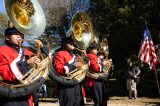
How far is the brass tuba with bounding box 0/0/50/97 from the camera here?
5957mm

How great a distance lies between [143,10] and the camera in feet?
70.2

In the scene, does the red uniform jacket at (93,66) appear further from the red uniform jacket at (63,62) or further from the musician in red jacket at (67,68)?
the red uniform jacket at (63,62)

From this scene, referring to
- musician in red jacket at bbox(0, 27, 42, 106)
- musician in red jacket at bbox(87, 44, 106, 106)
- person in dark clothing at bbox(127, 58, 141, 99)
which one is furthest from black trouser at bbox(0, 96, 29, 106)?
person in dark clothing at bbox(127, 58, 141, 99)

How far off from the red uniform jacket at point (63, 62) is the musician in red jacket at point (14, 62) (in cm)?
188

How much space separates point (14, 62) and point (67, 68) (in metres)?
2.27

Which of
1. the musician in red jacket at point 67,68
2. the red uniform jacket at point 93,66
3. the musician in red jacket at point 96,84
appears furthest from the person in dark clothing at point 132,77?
the musician in red jacket at point 67,68

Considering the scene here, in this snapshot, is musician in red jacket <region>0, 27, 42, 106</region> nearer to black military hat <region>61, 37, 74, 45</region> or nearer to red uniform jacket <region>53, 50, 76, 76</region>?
red uniform jacket <region>53, 50, 76, 76</region>

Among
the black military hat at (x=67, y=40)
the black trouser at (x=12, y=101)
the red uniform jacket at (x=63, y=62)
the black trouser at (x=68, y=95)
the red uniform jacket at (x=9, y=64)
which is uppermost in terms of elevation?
the black military hat at (x=67, y=40)

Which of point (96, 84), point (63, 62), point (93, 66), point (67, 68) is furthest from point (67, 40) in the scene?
point (96, 84)

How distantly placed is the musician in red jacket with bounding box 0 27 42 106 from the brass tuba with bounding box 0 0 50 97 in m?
0.10

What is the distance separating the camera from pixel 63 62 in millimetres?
8336

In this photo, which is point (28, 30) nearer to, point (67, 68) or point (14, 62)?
point (14, 62)

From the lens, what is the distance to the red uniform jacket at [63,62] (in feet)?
27.1

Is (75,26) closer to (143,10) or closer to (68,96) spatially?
(68,96)
